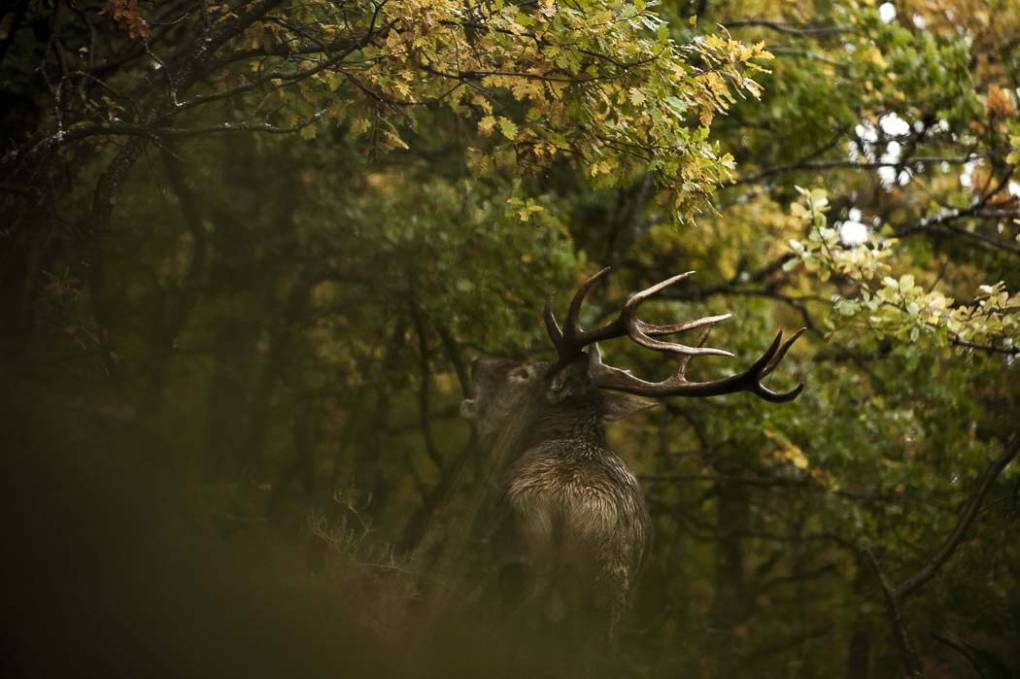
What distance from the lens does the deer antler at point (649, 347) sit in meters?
6.05

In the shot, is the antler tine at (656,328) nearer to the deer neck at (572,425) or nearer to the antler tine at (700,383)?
the antler tine at (700,383)

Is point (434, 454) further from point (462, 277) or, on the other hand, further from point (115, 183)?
point (115, 183)

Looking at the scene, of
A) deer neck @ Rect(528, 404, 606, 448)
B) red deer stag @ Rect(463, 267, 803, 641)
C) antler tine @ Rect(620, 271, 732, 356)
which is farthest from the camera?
deer neck @ Rect(528, 404, 606, 448)

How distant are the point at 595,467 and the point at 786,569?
12638mm

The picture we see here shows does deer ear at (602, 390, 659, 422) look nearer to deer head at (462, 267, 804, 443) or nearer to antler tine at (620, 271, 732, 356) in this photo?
deer head at (462, 267, 804, 443)

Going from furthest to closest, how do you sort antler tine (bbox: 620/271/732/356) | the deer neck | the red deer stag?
the deer neck
the red deer stag
antler tine (bbox: 620/271/732/356)

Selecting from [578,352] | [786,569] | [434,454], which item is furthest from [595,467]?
[786,569]

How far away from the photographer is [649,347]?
242 inches

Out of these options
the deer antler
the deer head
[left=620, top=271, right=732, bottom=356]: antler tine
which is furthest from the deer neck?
[left=620, top=271, right=732, bottom=356]: antler tine

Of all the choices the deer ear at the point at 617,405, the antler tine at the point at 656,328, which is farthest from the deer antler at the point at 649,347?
the deer ear at the point at 617,405

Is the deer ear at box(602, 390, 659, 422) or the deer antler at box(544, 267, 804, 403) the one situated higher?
the deer antler at box(544, 267, 804, 403)

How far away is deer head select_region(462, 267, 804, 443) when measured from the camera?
632cm

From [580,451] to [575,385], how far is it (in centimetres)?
42

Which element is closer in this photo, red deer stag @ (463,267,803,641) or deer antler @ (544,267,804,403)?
deer antler @ (544,267,804,403)
